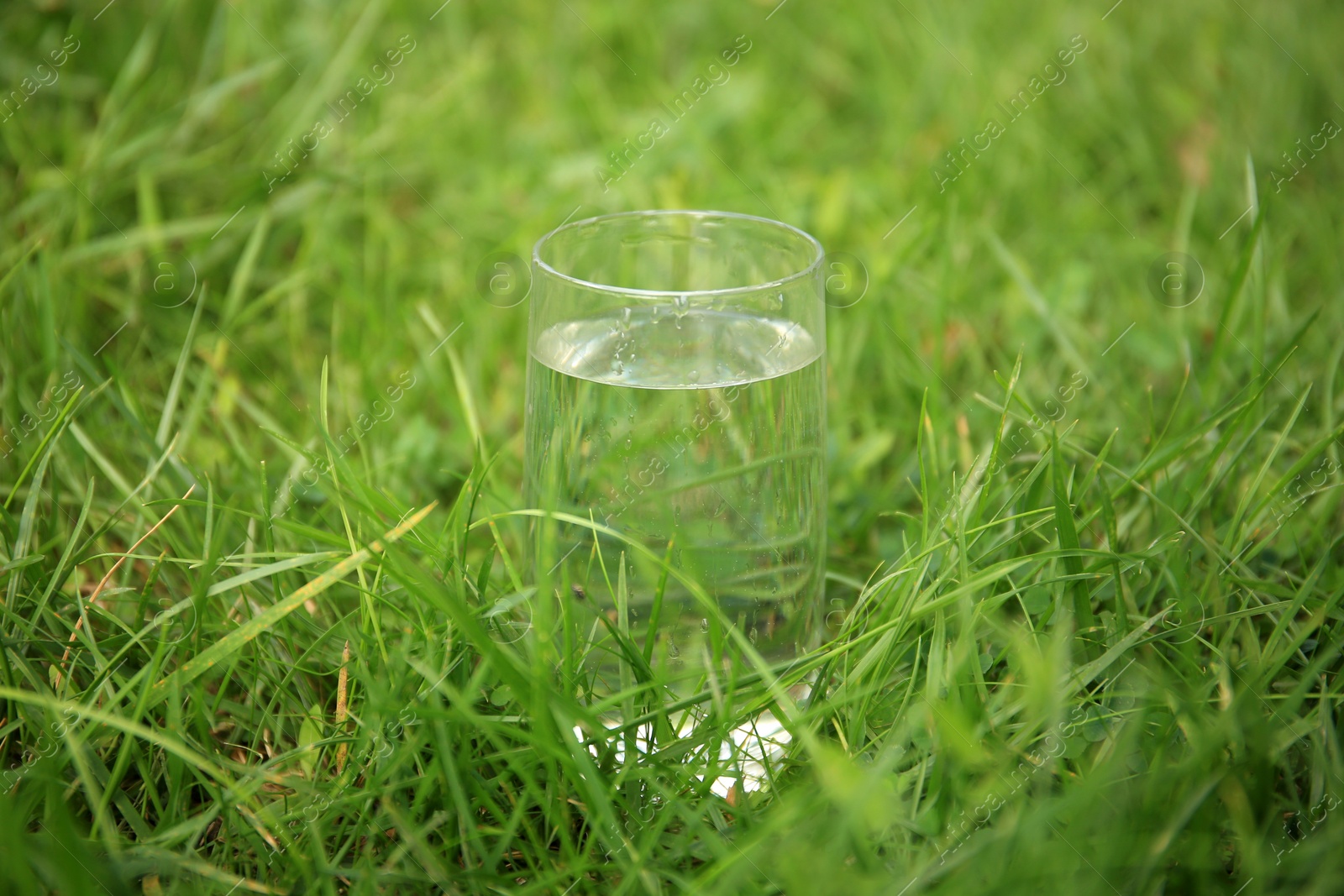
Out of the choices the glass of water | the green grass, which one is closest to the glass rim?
the glass of water

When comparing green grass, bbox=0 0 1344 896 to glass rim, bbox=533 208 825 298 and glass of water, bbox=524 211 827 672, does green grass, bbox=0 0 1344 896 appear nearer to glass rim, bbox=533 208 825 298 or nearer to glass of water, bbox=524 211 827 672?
glass of water, bbox=524 211 827 672

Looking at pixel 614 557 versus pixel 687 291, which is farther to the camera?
pixel 687 291

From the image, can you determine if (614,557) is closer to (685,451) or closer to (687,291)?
(685,451)

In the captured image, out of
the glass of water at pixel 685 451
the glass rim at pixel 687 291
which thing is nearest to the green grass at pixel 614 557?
the glass of water at pixel 685 451

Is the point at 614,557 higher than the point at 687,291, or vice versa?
the point at 687,291

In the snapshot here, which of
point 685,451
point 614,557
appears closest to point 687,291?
point 685,451

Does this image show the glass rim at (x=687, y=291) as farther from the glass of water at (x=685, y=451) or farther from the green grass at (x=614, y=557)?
the green grass at (x=614, y=557)
